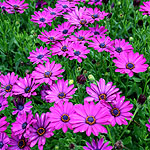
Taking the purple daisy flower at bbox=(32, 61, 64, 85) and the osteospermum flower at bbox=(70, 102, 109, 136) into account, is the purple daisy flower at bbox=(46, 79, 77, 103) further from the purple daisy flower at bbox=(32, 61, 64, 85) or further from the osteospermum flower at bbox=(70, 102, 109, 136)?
the osteospermum flower at bbox=(70, 102, 109, 136)

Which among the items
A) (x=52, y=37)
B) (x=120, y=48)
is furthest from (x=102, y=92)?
(x=52, y=37)

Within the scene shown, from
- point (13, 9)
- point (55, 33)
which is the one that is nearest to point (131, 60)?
point (55, 33)

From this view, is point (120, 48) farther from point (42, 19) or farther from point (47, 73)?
point (42, 19)

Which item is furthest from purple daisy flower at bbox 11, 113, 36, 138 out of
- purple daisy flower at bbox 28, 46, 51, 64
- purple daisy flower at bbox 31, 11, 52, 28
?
purple daisy flower at bbox 31, 11, 52, 28

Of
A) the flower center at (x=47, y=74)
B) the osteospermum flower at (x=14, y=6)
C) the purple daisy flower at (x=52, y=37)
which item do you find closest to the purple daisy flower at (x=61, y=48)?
the purple daisy flower at (x=52, y=37)

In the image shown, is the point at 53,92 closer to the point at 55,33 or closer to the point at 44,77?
the point at 44,77
